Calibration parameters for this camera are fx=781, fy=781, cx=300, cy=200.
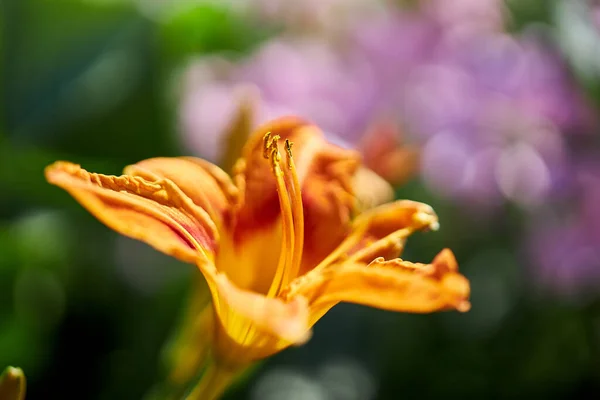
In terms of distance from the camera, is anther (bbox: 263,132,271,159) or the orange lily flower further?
anther (bbox: 263,132,271,159)

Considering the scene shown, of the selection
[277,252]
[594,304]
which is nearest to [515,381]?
[594,304]

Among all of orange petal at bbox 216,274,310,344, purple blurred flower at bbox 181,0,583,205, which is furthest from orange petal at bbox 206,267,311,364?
purple blurred flower at bbox 181,0,583,205

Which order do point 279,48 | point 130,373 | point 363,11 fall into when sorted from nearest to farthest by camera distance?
1. point 130,373
2. point 279,48
3. point 363,11

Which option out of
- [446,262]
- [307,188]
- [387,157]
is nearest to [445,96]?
[387,157]

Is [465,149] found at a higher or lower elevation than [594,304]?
higher

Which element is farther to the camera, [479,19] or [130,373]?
[479,19]

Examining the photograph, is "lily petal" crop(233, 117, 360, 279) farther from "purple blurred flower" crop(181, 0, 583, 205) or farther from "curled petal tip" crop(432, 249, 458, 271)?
"purple blurred flower" crop(181, 0, 583, 205)

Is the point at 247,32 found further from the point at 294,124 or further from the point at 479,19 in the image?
the point at 294,124
